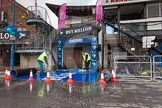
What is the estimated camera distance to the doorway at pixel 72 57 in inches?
941

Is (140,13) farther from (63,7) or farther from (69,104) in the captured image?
(69,104)

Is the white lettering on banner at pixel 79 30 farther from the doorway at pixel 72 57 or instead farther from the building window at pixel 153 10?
the building window at pixel 153 10

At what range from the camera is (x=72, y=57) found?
24.1 m

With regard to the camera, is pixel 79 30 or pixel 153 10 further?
pixel 79 30

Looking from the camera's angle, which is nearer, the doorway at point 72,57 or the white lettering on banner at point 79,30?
the white lettering on banner at point 79,30

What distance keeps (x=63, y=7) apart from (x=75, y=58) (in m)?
5.35

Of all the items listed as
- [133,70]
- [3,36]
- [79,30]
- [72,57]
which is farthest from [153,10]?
[3,36]

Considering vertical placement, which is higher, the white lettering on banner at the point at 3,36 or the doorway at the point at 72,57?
the white lettering on banner at the point at 3,36

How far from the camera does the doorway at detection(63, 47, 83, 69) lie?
23.9 metres

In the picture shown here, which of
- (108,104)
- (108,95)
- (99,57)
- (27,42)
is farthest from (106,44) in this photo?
→ (108,104)

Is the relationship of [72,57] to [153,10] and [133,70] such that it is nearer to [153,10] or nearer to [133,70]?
[153,10]

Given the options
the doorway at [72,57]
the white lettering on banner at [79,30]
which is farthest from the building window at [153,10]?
the doorway at [72,57]

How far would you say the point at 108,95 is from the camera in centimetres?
901

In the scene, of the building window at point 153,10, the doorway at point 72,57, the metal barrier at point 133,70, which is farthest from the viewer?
the doorway at point 72,57
